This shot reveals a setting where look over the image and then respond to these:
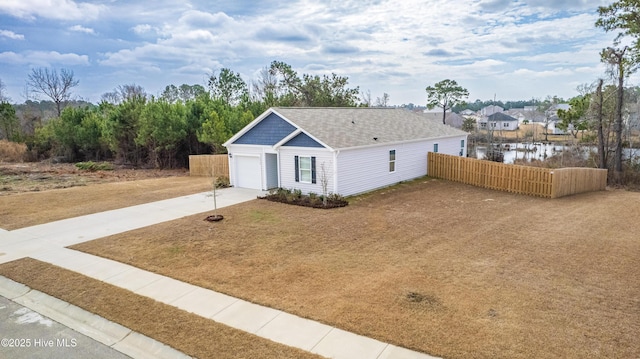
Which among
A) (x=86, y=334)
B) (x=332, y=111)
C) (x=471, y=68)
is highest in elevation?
(x=471, y=68)

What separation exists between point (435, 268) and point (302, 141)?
1008 centimetres

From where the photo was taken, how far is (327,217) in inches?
548

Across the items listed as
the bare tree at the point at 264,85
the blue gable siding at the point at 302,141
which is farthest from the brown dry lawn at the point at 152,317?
the bare tree at the point at 264,85

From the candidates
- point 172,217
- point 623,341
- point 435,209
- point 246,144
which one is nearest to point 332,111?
point 246,144

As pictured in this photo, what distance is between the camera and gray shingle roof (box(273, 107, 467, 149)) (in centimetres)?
1777

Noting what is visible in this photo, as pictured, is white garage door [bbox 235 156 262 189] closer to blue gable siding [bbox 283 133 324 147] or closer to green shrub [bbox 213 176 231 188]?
green shrub [bbox 213 176 231 188]

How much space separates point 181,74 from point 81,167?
14.0 meters

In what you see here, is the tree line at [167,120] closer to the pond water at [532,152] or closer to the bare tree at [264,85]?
the bare tree at [264,85]

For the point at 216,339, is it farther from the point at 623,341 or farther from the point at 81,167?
the point at 81,167

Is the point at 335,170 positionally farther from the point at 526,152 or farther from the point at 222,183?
the point at 526,152

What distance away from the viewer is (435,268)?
8.88 meters

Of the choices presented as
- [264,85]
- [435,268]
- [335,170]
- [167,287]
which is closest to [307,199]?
[335,170]

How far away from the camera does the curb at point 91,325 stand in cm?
596

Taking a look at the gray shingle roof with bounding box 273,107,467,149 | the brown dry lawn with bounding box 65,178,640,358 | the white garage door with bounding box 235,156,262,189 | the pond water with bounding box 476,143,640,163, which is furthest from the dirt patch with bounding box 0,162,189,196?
the pond water with bounding box 476,143,640,163
